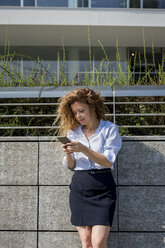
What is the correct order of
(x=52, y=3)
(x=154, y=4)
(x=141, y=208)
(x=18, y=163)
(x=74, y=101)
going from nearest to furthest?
(x=74, y=101) < (x=141, y=208) < (x=18, y=163) < (x=52, y=3) < (x=154, y=4)

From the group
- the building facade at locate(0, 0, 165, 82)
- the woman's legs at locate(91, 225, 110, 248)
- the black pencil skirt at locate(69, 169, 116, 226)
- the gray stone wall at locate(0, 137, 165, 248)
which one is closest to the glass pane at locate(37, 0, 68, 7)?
the building facade at locate(0, 0, 165, 82)

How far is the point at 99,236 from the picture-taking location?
334 cm

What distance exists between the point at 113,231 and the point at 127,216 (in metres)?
0.21

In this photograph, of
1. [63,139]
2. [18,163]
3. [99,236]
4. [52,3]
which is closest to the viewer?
[63,139]

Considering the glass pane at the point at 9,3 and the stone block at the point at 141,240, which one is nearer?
the stone block at the point at 141,240

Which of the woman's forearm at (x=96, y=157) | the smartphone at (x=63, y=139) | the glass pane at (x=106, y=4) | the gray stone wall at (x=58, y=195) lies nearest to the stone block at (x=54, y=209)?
the gray stone wall at (x=58, y=195)

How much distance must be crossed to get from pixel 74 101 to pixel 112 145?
1.68 feet

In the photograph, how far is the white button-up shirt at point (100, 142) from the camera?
3363 mm

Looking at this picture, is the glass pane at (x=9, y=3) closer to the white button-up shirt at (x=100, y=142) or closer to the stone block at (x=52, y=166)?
Answer: the stone block at (x=52, y=166)

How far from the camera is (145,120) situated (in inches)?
173

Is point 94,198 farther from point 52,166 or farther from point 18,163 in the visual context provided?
point 18,163

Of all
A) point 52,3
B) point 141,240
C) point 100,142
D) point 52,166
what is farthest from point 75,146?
point 52,3

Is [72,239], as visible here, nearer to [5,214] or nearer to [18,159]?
[5,214]

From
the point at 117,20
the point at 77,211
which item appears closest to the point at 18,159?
the point at 77,211
